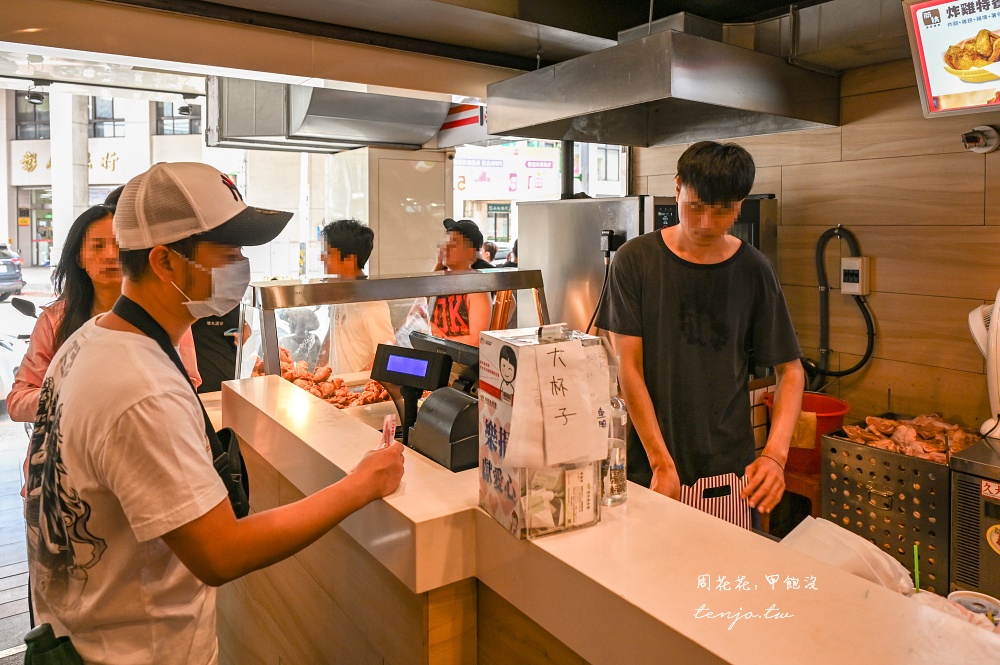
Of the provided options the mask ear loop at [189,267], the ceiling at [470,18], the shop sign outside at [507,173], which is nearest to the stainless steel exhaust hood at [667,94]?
the ceiling at [470,18]

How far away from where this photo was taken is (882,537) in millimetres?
2770

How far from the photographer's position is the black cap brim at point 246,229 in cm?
116

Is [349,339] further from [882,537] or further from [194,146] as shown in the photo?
[194,146]

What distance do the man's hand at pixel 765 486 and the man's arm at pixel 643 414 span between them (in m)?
0.20

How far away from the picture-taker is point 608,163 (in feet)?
17.0

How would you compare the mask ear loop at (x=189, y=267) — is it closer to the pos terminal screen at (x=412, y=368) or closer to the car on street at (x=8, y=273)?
the pos terminal screen at (x=412, y=368)

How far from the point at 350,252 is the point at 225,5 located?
1.21 meters

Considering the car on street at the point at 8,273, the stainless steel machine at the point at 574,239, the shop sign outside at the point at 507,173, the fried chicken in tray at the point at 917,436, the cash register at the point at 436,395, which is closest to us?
the cash register at the point at 436,395

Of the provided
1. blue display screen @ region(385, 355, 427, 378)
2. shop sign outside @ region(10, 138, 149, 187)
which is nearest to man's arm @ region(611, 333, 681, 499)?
blue display screen @ region(385, 355, 427, 378)

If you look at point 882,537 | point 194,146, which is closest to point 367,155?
point 882,537

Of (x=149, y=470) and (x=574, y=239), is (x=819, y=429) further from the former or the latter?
(x=149, y=470)

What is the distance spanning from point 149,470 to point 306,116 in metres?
4.51

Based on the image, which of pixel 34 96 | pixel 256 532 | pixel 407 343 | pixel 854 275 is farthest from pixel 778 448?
pixel 34 96

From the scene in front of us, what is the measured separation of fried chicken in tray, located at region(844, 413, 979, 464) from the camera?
2758 mm
